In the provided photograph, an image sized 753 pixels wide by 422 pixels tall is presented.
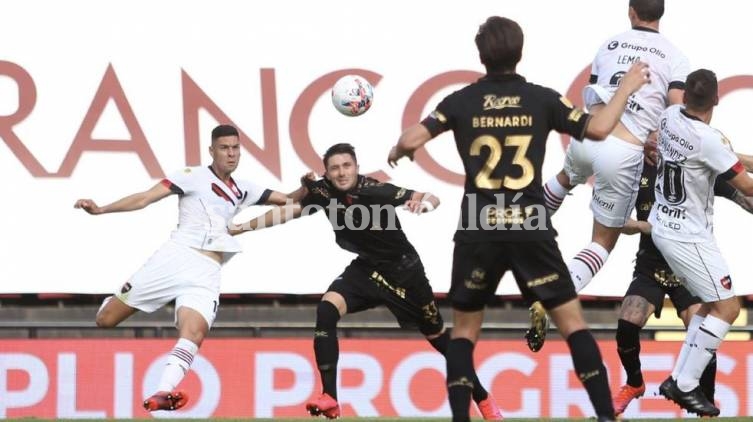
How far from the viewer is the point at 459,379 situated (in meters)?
8.12

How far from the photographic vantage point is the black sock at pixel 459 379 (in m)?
8.09

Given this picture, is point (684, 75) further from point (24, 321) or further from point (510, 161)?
point (24, 321)

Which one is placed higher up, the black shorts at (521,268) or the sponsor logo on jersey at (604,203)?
the sponsor logo on jersey at (604,203)

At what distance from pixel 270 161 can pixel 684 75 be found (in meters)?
6.09

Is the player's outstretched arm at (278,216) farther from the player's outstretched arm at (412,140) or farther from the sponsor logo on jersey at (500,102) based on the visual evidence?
the sponsor logo on jersey at (500,102)

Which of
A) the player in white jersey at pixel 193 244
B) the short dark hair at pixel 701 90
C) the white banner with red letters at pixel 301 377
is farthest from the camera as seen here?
the white banner with red letters at pixel 301 377

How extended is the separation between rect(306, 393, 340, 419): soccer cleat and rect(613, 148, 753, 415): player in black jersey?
1.89m

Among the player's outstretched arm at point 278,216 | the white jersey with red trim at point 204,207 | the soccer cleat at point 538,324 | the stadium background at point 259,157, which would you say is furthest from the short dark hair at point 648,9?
the stadium background at point 259,157

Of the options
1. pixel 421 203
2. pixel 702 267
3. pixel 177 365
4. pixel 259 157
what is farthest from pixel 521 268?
pixel 259 157

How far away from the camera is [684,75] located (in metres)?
10.3

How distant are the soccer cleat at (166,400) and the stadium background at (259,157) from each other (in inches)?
184

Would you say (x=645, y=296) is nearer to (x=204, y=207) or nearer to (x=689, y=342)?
(x=689, y=342)

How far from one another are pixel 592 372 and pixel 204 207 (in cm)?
403

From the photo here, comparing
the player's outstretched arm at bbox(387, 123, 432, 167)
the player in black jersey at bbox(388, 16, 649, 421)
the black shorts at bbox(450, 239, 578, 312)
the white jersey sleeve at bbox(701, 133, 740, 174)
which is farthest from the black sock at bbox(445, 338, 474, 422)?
the white jersey sleeve at bbox(701, 133, 740, 174)
